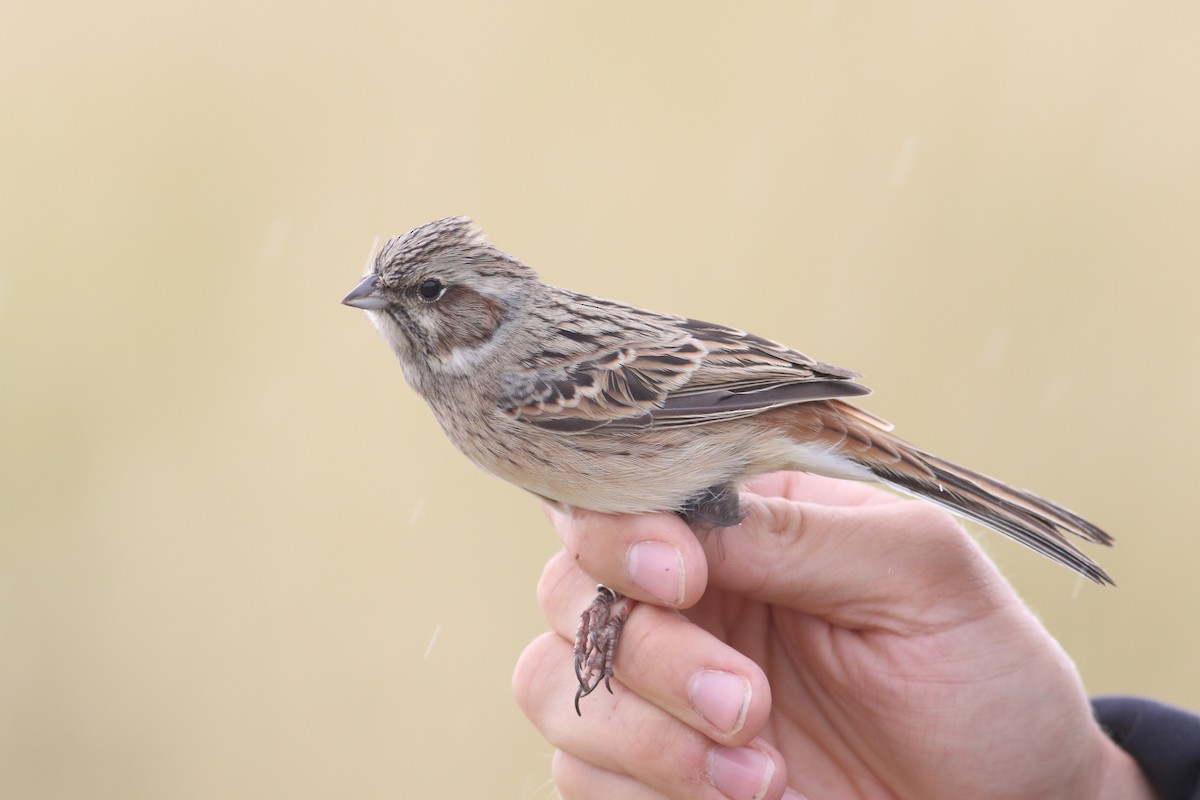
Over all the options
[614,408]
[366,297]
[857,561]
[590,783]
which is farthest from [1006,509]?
[366,297]

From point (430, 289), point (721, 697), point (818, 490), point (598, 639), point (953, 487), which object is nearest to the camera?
point (721, 697)

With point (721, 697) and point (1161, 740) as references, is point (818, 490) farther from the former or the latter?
point (1161, 740)

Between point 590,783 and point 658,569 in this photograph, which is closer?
point 658,569

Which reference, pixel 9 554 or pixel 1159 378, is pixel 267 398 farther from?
pixel 1159 378

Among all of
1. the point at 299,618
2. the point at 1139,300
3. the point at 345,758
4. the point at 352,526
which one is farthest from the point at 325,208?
the point at 1139,300

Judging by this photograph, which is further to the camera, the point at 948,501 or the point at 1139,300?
the point at 1139,300

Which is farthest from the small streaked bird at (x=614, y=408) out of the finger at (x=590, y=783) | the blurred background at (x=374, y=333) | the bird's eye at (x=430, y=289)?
the blurred background at (x=374, y=333)

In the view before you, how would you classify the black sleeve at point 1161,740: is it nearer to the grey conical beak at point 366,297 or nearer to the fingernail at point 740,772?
the fingernail at point 740,772
